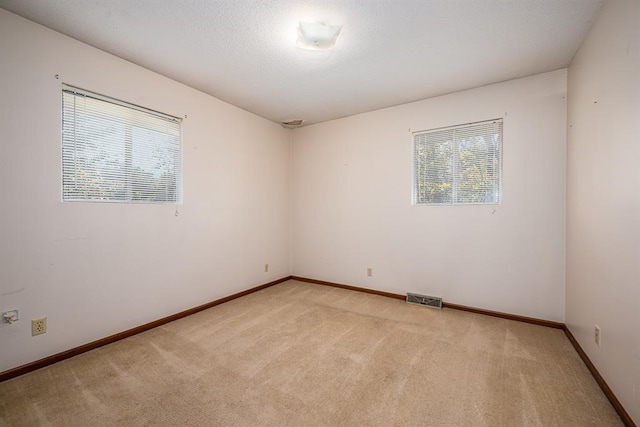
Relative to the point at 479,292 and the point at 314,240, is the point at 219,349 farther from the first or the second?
the point at 479,292

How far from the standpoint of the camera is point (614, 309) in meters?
1.64

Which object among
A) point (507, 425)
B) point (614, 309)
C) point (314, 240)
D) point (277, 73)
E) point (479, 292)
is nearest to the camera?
point (507, 425)

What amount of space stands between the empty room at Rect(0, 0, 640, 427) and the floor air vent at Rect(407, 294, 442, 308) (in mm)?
43

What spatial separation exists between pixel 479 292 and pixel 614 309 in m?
1.48

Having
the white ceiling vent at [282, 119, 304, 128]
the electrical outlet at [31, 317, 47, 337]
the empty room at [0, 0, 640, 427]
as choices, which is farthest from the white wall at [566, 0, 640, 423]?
the electrical outlet at [31, 317, 47, 337]

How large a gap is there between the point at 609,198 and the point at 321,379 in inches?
88.8

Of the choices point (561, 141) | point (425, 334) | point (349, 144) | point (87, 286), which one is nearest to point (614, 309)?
point (425, 334)

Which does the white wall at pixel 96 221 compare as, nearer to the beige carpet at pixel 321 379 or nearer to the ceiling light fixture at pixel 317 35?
the beige carpet at pixel 321 379

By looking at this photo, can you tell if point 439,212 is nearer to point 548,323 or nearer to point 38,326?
point 548,323

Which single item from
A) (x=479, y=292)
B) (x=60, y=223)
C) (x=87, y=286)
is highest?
(x=60, y=223)

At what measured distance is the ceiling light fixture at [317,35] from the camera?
2000mm

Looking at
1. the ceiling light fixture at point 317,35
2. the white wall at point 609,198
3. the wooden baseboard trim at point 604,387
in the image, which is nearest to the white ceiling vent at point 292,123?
the ceiling light fixture at point 317,35

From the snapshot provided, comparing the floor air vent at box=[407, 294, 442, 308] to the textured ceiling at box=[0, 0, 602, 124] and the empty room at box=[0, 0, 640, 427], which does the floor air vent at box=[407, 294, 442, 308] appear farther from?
the textured ceiling at box=[0, 0, 602, 124]

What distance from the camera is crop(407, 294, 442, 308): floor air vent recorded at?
129 inches
